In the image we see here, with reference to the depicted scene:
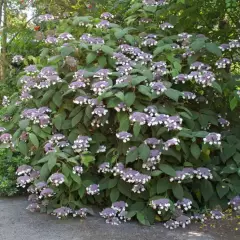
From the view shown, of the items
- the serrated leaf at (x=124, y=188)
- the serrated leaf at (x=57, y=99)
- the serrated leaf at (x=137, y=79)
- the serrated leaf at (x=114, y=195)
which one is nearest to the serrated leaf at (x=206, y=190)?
the serrated leaf at (x=124, y=188)

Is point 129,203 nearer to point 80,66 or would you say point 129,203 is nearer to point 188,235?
point 188,235

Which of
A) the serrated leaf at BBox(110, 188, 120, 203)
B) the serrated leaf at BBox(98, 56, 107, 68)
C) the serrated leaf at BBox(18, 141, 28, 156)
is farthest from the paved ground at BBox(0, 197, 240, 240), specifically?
the serrated leaf at BBox(98, 56, 107, 68)

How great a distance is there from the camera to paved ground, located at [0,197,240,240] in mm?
3191

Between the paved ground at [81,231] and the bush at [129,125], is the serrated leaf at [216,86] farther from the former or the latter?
the paved ground at [81,231]

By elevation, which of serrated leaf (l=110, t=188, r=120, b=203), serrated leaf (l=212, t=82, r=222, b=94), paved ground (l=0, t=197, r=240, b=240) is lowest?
paved ground (l=0, t=197, r=240, b=240)

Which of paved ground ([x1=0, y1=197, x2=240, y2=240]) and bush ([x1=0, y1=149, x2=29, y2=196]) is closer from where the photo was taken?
paved ground ([x1=0, y1=197, x2=240, y2=240])

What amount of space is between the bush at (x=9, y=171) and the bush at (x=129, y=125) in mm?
405

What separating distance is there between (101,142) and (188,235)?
113 centimetres

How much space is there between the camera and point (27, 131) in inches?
143

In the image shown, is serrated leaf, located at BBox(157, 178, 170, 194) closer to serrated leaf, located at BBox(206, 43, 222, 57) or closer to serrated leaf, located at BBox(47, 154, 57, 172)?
serrated leaf, located at BBox(47, 154, 57, 172)

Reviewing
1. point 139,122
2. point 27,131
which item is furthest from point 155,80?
point 27,131

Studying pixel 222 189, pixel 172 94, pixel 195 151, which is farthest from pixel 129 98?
pixel 222 189

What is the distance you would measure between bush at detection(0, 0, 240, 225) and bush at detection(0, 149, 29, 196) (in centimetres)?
41

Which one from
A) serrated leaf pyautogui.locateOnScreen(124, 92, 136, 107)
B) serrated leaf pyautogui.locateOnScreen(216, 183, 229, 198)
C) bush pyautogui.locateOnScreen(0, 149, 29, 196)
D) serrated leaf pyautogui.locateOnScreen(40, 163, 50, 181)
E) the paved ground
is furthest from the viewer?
bush pyautogui.locateOnScreen(0, 149, 29, 196)
